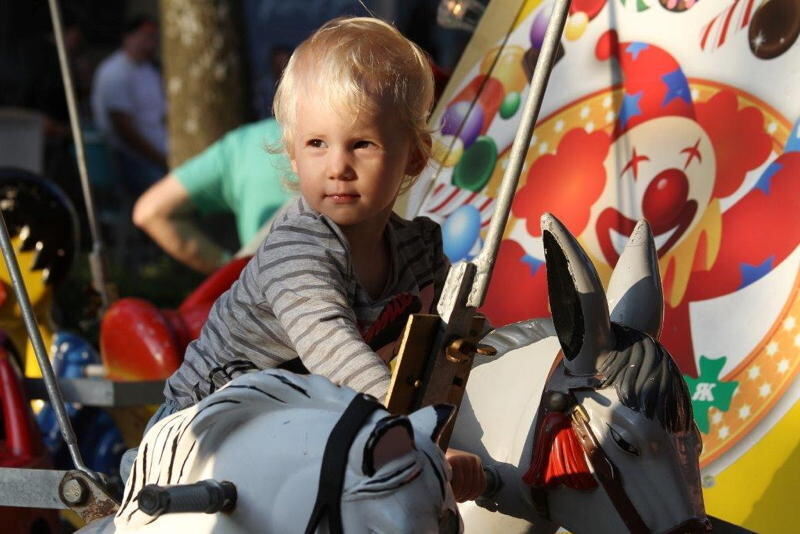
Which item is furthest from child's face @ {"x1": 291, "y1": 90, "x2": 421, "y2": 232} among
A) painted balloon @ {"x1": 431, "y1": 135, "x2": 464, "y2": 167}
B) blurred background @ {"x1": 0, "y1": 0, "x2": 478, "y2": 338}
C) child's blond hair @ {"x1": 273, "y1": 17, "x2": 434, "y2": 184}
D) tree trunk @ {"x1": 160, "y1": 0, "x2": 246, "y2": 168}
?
tree trunk @ {"x1": 160, "y1": 0, "x2": 246, "y2": 168}

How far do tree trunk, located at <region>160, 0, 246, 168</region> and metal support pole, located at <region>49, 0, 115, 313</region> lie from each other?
4770 millimetres

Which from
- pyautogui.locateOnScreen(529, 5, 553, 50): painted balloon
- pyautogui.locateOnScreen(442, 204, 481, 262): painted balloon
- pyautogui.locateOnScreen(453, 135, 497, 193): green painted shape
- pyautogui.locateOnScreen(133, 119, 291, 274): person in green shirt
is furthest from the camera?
pyautogui.locateOnScreen(133, 119, 291, 274): person in green shirt

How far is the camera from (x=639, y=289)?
254cm

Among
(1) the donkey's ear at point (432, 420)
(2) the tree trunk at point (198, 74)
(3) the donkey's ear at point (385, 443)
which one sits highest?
(3) the donkey's ear at point (385, 443)

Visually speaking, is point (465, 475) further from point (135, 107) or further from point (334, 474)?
point (135, 107)

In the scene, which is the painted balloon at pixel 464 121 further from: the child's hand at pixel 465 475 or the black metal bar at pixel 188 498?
the black metal bar at pixel 188 498

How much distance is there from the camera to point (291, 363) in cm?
248

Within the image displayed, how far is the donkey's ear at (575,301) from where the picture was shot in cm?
230

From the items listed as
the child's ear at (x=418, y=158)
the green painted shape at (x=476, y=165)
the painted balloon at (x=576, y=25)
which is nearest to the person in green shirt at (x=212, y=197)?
the green painted shape at (x=476, y=165)

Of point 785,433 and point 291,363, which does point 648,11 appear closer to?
point 785,433

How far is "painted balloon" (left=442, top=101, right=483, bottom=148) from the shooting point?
13.4 ft

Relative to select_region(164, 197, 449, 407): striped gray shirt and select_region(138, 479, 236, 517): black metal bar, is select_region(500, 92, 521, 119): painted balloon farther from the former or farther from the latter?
select_region(138, 479, 236, 517): black metal bar

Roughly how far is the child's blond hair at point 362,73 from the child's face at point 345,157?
0.02 m

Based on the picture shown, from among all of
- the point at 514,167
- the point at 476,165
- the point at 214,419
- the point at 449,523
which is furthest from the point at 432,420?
the point at 476,165
